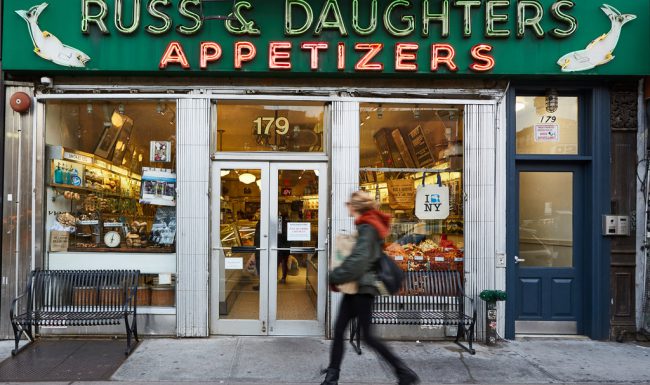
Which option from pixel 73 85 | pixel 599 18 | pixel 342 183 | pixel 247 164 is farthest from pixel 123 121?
pixel 599 18

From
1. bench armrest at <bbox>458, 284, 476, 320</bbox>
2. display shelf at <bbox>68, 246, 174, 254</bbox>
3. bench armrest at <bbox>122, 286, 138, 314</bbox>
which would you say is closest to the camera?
bench armrest at <bbox>122, 286, 138, 314</bbox>

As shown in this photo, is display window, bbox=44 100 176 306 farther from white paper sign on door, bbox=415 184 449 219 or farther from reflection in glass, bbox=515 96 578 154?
reflection in glass, bbox=515 96 578 154

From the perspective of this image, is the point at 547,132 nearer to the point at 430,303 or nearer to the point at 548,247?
the point at 548,247

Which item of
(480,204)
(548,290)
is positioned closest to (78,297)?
(480,204)

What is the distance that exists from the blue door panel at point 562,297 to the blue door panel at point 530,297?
0.20 metres

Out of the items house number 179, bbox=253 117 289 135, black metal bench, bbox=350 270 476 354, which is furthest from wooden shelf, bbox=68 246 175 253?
black metal bench, bbox=350 270 476 354

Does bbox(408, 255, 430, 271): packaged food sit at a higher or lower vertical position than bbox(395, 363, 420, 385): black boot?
higher

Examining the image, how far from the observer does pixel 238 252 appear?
695cm

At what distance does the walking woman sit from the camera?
4.52m

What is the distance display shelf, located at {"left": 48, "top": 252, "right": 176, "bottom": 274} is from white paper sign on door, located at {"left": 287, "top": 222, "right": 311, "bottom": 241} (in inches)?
65.6

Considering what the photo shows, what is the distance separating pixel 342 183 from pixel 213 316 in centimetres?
260

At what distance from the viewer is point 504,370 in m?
5.73

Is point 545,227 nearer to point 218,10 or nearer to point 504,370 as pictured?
point 504,370

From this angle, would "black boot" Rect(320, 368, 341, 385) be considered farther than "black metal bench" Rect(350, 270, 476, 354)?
No
